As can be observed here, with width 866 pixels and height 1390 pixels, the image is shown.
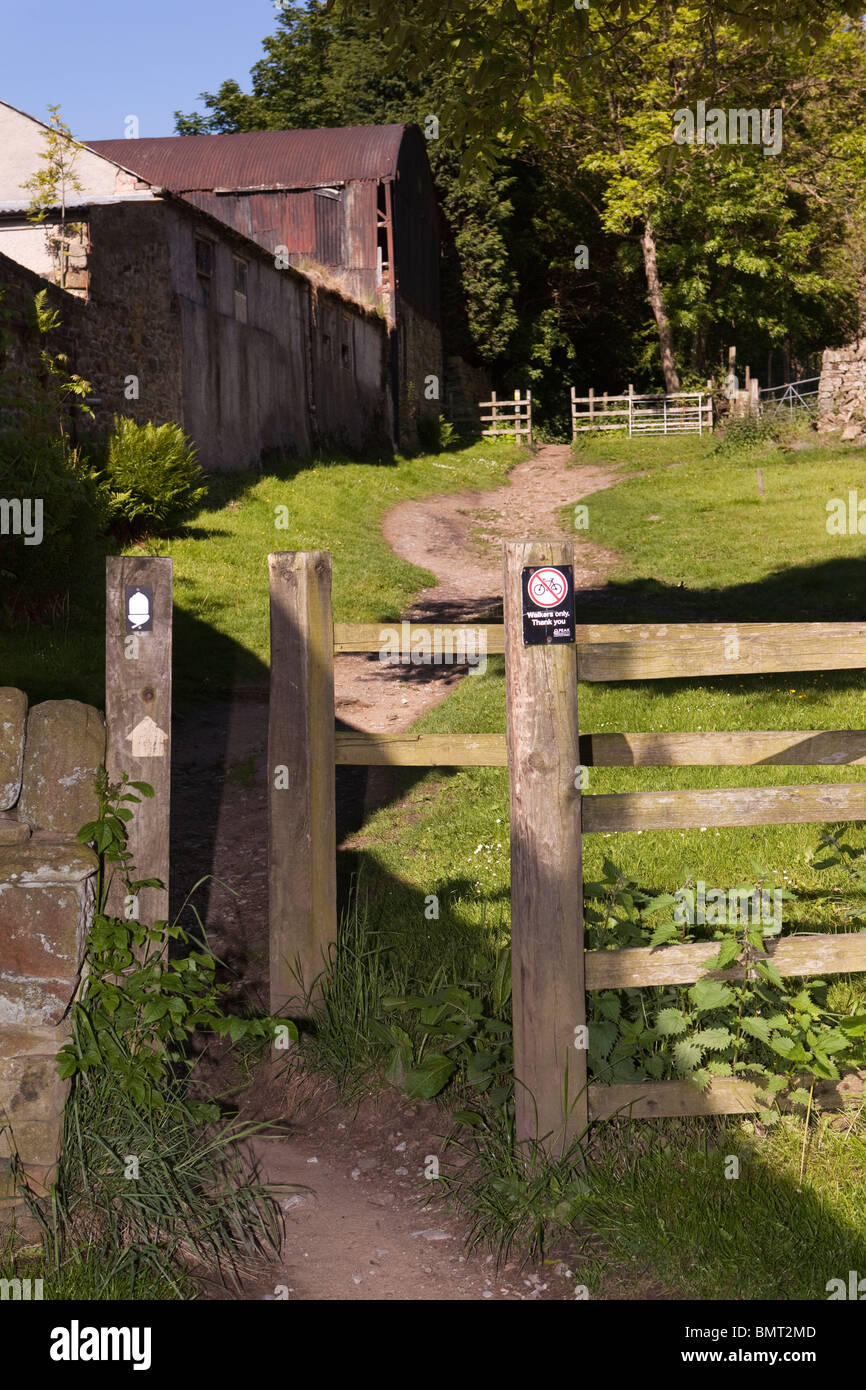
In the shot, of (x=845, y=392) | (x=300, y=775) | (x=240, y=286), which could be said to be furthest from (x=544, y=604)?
(x=845, y=392)

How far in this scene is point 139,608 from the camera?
375 centimetres

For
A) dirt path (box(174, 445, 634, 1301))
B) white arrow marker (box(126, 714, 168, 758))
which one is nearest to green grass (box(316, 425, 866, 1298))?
dirt path (box(174, 445, 634, 1301))

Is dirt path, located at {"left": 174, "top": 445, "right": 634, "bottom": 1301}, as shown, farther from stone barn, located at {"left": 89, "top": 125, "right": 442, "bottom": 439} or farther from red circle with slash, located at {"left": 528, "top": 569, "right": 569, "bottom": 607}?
stone barn, located at {"left": 89, "top": 125, "right": 442, "bottom": 439}

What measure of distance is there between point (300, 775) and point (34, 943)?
3.74ft

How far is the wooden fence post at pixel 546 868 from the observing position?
3666mm

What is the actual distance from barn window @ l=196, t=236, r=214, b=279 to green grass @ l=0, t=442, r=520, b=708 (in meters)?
3.11

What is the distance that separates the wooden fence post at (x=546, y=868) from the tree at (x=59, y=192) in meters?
13.8

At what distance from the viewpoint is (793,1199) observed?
3510 millimetres

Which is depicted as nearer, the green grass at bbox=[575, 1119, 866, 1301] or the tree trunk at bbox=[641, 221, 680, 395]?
the green grass at bbox=[575, 1119, 866, 1301]

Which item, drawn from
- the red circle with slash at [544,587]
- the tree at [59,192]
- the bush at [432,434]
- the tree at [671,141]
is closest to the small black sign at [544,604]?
the red circle with slash at [544,587]

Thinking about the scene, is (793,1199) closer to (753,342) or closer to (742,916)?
(742,916)

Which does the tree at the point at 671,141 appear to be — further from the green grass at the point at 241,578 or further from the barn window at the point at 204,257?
the green grass at the point at 241,578

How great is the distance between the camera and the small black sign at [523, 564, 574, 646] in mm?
3648

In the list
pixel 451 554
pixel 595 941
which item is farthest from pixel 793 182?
pixel 595 941
